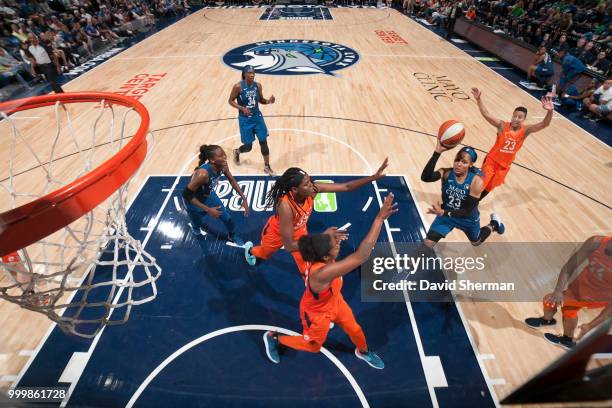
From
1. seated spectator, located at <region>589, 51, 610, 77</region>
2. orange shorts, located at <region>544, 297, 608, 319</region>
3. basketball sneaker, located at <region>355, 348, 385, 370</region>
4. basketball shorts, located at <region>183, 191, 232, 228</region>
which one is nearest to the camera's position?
orange shorts, located at <region>544, 297, 608, 319</region>

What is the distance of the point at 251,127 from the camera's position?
5.62m

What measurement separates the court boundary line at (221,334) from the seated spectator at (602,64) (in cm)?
1091

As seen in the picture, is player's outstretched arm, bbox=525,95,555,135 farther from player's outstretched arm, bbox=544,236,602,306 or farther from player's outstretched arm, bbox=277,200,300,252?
player's outstretched arm, bbox=277,200,300,252

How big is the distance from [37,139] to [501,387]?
364 inches

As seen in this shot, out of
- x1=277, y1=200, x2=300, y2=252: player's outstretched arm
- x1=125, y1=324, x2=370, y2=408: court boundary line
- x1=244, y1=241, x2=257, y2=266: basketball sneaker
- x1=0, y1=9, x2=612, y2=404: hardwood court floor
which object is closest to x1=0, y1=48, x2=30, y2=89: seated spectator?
x1=0, y1=9, x2=612, y2=404: hardwood court floor

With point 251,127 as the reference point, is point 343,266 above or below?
above

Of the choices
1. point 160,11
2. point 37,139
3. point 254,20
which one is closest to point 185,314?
point 37,139

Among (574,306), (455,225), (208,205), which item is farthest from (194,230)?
(574,306)

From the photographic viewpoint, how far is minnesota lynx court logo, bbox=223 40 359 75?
11258 mm

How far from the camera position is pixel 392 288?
3.99 m

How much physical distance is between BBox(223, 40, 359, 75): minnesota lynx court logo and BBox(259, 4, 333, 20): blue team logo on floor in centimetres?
636

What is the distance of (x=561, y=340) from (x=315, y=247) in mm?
2936

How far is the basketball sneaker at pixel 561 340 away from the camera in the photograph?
334 cm

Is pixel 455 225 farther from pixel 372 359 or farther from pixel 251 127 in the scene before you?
pixel 251 127
